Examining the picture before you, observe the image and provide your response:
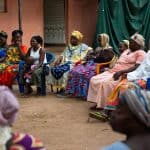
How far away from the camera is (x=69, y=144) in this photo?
19.4 ft

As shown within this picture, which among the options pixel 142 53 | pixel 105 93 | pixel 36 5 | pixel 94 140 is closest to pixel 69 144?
pixel 94 140

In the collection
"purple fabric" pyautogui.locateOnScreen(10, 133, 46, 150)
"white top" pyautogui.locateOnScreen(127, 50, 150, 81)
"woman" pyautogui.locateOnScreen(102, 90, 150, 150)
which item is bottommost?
"white top" pyautogui.locateOnScreen(127, 50, 150, 81)

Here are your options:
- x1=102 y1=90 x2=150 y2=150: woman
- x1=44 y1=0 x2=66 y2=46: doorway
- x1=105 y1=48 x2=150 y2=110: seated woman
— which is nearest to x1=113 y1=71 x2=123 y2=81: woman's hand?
x1=105 y1=48 x2=150 y2=110: seated woman

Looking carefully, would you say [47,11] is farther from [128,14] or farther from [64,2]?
[128,14]

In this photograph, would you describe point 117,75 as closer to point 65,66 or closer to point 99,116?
point 99,116

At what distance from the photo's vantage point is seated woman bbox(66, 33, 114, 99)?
28.3 feet

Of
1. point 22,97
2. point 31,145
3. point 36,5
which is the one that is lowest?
point 22,97

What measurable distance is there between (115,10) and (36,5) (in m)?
2.09

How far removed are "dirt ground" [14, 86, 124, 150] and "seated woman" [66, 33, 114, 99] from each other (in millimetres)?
212

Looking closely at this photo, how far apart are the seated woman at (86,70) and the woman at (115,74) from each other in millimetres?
602

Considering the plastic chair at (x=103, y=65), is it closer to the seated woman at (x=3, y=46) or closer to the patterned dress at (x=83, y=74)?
the patterned dress at (x=83, y=74)

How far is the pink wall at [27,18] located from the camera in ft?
40.2

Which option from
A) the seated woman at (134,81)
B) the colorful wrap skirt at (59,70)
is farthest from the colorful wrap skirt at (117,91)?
the colorful wrap skirt at (59,70)

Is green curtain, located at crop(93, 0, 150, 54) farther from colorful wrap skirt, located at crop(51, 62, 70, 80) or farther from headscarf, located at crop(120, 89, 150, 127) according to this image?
headscarf, located at crop(120, 89, 150, 127)
